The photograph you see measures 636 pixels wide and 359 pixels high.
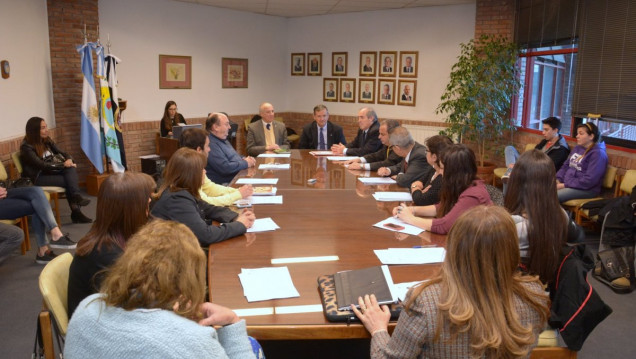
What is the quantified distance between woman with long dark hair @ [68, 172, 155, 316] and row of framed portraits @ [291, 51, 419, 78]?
25.0ft

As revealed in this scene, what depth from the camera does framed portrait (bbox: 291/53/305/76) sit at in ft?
34.7

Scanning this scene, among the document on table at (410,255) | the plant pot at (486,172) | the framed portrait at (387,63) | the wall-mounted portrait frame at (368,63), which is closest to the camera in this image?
the document on table at (410,255)

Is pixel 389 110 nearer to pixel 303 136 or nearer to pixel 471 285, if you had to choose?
pixel 303 136

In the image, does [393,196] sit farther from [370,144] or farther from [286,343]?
[370,144]

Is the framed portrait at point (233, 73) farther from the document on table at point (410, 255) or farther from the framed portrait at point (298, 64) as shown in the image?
the document on table at point (410, 255)

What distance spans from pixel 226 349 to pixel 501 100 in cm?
691

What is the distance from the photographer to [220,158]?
191 inches

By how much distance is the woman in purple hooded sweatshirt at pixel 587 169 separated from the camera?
5.33 meters

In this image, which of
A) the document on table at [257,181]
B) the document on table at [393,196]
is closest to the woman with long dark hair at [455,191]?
the document on table at [393,196]

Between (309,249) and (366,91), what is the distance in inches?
297

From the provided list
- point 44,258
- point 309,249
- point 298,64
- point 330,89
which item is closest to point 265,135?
point 44,258

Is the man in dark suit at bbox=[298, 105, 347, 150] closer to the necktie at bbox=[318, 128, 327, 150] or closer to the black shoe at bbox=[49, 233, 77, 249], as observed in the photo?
the necktie at bbox=[318, 128, 327, 150]

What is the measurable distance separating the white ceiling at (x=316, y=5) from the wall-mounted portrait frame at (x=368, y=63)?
31.6 inches

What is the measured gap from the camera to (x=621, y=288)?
161 inches
